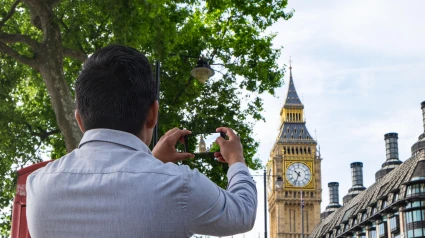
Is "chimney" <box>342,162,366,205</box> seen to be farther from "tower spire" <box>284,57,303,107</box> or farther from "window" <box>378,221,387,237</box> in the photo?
"window" <box>378,221,387,237</box>

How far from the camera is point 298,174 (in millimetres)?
129125

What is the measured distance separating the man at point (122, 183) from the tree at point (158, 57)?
13.6 meters

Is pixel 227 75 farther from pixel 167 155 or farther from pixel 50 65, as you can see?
pixel 167 155

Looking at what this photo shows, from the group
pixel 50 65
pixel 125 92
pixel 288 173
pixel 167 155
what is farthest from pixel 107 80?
pixel 288 173

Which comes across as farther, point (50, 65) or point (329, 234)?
point (329, 234)

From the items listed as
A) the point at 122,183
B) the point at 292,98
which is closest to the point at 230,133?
the point at 122,183

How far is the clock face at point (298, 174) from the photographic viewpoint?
129m

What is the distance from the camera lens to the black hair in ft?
8.07

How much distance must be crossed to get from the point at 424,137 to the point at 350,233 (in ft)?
40.0

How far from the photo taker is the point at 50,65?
15.5m

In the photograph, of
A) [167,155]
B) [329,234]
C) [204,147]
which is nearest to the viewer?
[167,155]

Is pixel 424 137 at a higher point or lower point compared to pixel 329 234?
higher

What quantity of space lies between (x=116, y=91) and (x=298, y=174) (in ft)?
419

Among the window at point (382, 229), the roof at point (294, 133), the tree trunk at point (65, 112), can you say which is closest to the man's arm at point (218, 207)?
the tree trunk at point (65, 112)
